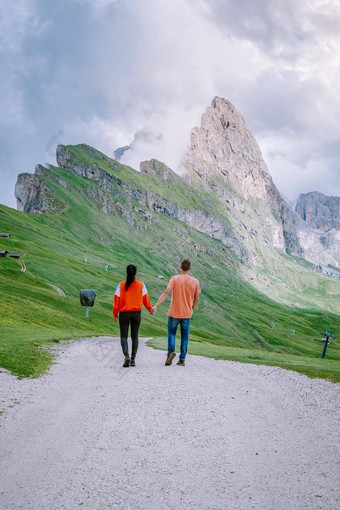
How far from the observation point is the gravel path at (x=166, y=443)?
6723mm

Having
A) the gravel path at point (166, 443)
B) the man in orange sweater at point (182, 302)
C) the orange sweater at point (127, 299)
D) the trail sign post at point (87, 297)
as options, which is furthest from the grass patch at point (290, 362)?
the trail sign post at point (87, 297)

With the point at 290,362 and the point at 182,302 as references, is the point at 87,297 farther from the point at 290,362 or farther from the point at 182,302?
the point at 182,302

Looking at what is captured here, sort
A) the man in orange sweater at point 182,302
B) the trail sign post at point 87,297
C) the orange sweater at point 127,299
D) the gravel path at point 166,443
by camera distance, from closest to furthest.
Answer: the gravel path at point 166,443, the orange sweater at point 127,299, the man in orange sweater at point 182,302, the trail sign post at point 87,297

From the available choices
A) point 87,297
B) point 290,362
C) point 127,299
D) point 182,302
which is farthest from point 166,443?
point 87,297

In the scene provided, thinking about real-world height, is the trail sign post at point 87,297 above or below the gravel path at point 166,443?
below

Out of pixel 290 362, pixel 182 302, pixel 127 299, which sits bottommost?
pixel 290 362

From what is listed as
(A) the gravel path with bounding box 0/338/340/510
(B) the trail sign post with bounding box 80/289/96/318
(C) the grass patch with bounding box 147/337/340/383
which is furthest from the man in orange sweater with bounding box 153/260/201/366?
(B) the trail sign post with bounding box 80/289/96/318

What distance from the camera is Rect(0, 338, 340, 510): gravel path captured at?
672cm

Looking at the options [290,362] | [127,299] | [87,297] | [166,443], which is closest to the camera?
[166,443]

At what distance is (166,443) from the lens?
29.6ft

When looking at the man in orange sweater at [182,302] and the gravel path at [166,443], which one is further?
the man in orange sweater at [182,302]

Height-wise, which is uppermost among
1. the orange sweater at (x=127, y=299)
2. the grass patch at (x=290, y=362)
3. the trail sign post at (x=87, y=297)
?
the orange sweater at (x=127, y=299)

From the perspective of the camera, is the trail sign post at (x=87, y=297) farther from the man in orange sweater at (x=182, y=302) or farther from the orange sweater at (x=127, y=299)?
the man in orange sweater at (x=182, y=302)

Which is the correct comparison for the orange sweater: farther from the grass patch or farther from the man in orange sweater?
the grass patch
